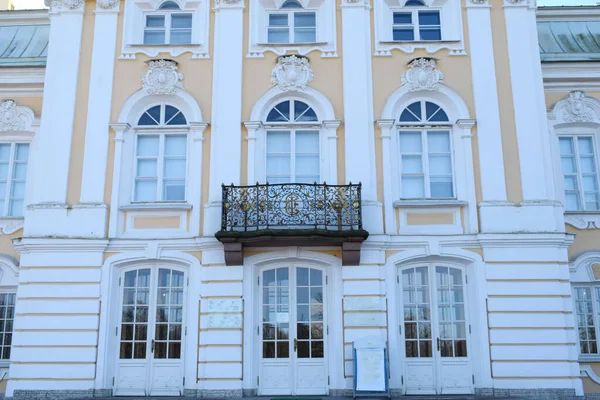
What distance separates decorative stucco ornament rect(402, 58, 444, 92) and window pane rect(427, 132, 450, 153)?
0.99m

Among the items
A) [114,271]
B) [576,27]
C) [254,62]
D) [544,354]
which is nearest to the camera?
[544,354]

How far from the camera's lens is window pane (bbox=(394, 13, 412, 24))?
567 inches

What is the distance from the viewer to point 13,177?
14.6m

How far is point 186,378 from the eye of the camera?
1252 cm

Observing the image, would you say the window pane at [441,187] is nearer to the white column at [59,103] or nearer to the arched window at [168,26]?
the arched window at [168,26]

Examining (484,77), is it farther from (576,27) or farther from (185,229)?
(185,229)

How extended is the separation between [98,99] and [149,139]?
4.47ft

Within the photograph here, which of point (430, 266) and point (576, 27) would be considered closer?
point (430, 266)

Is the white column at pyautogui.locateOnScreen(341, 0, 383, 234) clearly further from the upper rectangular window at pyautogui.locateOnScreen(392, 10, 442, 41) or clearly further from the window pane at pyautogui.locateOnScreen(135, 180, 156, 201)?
the window pane at pyautogui.locateOnScreen(135, 180, 156, 201)

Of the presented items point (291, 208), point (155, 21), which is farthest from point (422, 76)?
point (155, 21)

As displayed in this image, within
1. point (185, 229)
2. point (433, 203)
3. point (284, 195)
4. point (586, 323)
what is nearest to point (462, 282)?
point (433, 203)

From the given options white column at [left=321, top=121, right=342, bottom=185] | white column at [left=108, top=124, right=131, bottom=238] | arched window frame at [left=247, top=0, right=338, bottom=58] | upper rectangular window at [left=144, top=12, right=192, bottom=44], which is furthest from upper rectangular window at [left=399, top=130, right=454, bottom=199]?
white column at [left=108, top=124, right=131, bottom=238]

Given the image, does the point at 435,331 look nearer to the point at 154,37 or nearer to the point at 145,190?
the point at 145,190

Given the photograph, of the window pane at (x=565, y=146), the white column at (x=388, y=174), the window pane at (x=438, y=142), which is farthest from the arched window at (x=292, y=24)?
the window pane at (x=565, y=146)
